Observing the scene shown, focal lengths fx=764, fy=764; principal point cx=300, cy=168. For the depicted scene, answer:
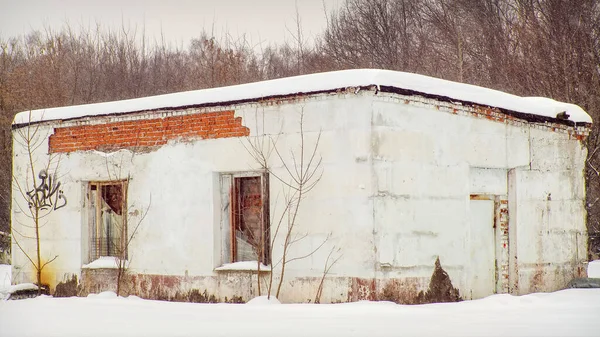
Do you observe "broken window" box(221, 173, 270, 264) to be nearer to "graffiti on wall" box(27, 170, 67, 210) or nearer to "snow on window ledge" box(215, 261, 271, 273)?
"snow on window ledge" box(215, 261, 271, 273)

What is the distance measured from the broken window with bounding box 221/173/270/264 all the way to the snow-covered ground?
36.0 inches

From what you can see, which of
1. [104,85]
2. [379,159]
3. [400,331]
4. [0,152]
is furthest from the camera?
[104,85]

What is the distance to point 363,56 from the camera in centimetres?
3152

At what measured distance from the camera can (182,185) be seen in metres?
10.9

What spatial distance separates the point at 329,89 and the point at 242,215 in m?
2.28

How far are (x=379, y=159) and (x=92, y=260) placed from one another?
525 cm

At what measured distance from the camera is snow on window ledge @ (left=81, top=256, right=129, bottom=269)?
11.4m

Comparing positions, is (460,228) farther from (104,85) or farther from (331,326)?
(104,85)

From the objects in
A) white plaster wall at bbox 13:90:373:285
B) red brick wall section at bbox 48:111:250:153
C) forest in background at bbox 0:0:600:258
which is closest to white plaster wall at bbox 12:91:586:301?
white plaster wall at bbox 13:90:373:285

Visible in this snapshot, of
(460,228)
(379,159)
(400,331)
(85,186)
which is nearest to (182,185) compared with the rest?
(85,186)

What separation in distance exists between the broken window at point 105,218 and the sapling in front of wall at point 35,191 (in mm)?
551

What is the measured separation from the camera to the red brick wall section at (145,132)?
1052cm

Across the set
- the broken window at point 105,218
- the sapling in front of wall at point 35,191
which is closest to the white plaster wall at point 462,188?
the broken window at point 105,218

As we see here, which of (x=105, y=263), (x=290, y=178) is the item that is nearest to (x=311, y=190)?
(x=290, y=178)
